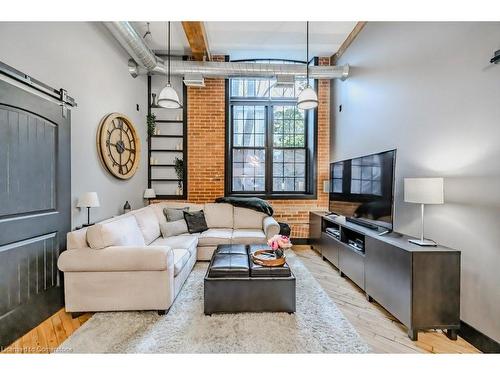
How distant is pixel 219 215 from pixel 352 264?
232 centimetres

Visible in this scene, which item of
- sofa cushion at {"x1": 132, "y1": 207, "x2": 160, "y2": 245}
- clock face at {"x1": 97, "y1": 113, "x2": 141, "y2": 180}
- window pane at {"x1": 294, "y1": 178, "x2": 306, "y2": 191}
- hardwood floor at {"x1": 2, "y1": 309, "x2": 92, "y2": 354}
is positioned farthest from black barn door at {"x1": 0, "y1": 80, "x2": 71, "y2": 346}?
window pane at {"x1": 294, "y1": 178, "x2": 306, "y2": 191}

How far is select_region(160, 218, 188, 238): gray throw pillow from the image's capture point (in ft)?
12.0

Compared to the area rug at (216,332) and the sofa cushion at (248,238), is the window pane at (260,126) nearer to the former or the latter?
the sofa cushion at (248,238)

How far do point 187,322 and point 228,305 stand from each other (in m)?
0.38

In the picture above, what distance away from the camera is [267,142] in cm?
504

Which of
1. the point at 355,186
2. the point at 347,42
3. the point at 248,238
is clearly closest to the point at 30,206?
the point at 248,238

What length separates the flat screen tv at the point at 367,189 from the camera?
2477 mm

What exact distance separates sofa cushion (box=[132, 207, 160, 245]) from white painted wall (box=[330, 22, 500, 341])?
311 cm

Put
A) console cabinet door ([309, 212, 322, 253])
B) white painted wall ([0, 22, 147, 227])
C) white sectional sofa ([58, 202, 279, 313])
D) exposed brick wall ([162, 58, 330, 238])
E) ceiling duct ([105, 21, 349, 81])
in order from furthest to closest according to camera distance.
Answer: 1. exposed brick wall ([162, 58, 330, 238])
2. console cabinet door ([309, 212, 322, 253])
3. ceiling duct ([105, 21, 349, 81])
4. white sectional sofa ([58, 202, 279, 313])
5. white painted wall ([0, 22, 147, 227])

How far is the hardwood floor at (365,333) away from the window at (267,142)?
274cm

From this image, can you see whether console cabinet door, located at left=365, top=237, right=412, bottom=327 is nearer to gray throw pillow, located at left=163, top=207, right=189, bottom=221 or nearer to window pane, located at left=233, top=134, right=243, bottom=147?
gray throw pillow, located at left=163, top=207, right=189, bottom=221
